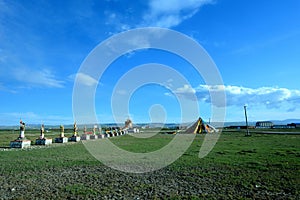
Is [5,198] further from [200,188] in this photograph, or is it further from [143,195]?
[200,188]

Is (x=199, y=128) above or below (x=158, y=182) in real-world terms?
above

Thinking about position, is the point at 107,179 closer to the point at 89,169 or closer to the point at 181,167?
the point at 89,169

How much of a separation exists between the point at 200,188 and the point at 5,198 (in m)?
6.07

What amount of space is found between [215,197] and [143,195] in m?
2.16

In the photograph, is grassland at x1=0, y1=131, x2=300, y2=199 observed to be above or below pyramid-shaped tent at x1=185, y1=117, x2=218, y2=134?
below

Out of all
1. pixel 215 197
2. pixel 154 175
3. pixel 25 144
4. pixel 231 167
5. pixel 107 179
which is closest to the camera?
pixel 215 197

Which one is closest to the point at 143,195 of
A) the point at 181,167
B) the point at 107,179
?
the point at 107,179

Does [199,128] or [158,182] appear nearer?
[158,182]

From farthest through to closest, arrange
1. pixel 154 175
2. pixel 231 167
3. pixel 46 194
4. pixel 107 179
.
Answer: pixel 231 167
pixel 154 175
pixel 107 179
pixel 46 194

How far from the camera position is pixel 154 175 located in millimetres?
9852

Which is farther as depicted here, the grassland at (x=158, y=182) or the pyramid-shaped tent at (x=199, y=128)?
the pyramid-shaped tent at (x=199, y=128)

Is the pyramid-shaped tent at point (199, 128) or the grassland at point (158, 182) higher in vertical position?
the pyramid-shaped tent at point (199, 128)

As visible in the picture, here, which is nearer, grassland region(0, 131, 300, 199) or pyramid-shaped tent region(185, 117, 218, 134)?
grassland region(0, 131, 300, 199)

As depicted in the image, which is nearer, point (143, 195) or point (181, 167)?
point (143, 195)
